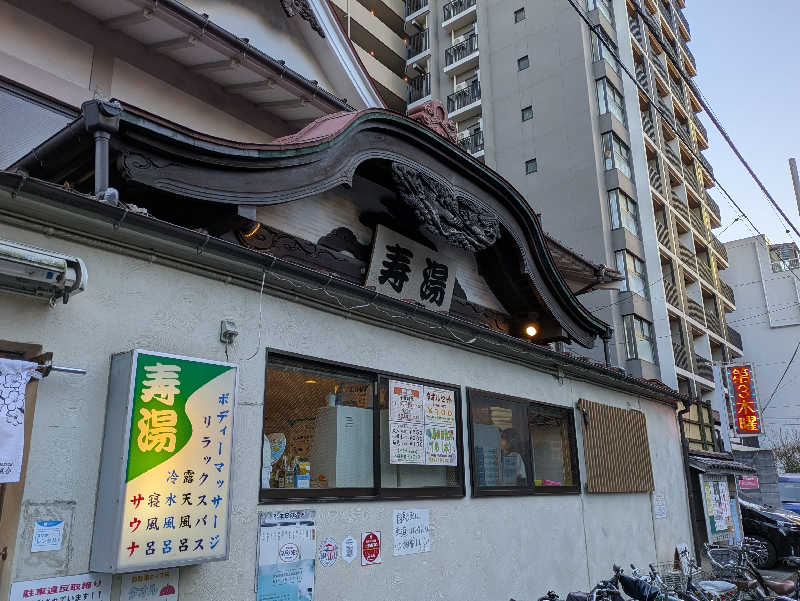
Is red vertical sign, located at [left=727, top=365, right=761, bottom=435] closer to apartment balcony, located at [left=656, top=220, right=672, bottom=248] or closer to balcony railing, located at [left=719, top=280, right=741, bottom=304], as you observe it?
apartment balcony, located at [left=656, top=220, right=672, bottom=248]

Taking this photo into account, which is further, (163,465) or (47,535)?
(163,465)

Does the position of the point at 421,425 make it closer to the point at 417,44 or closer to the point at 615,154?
the point at 615,154

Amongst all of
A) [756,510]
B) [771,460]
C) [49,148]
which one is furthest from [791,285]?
[49,148]

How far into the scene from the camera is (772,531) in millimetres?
20250

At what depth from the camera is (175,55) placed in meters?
10.8

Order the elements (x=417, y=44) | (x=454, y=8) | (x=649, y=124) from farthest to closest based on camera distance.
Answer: (x=417, y=44) < (x=454, y=8) < (x=649, y=124)

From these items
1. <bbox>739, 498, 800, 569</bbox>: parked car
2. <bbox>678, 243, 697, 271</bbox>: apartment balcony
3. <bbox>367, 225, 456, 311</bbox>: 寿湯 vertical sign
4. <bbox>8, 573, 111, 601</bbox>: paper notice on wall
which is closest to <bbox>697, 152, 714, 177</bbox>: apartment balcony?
<bbox>678, 243, 697, 271</bbox>: apartment balcony

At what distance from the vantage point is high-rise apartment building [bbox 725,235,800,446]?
48.0 m

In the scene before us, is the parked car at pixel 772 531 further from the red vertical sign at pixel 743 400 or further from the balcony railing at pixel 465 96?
the balcony railing at pixel 465 96

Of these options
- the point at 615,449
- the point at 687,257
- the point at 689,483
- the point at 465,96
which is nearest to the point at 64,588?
the point at 615,449

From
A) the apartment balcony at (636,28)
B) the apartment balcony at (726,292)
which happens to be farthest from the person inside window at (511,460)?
the apartment balcony at (726,292)

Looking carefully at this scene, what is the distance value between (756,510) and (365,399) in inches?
750

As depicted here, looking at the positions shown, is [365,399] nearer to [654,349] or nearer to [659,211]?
[654,349]

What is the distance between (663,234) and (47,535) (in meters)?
37.6
